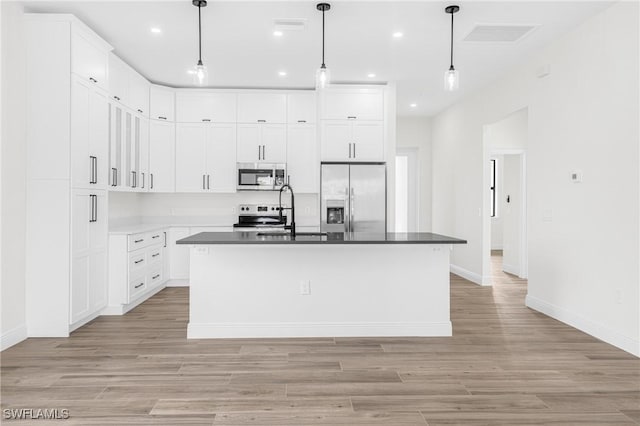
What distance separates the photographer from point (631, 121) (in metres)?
3.54

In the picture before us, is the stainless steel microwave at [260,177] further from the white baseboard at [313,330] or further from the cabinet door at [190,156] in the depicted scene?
the white baseboard at [313,330]

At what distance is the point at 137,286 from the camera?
16.5 ft

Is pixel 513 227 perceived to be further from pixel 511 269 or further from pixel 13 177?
pixel 13 177

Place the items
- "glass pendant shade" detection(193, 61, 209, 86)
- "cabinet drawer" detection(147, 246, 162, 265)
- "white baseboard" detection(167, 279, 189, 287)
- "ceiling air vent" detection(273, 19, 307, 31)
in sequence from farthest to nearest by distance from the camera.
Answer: "white baseboard" detection(167, 279, 189, 287) < "cabinet drawer" detection(147, 246, 162, 265) < "ceiling air vent" detection(273, 19, 307, 31) < "glass pendant shade" detection(193, 61, 209, 86)

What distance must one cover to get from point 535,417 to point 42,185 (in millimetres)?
4217

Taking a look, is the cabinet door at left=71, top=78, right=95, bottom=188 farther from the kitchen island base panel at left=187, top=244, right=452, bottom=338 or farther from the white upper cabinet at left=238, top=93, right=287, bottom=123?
the white upper cabinet at left=238, top=93, right=287, bottom=123

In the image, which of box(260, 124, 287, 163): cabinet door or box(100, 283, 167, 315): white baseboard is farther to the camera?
box(260, 124, 287, 163): cabinet door

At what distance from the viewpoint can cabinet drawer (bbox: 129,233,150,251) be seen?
482 centimetres

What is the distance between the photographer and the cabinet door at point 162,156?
6148 mm

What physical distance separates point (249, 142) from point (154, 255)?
83.6 inches

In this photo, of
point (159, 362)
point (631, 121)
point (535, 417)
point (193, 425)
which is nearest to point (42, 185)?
point (159, 362)

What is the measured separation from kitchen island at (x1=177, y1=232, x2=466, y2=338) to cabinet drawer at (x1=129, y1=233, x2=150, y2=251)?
4.46 ft

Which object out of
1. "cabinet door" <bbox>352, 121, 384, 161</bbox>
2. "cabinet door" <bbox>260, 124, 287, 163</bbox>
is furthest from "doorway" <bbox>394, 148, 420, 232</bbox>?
"cabinet door" <bbox>260, 124, 287, 163</bbox>

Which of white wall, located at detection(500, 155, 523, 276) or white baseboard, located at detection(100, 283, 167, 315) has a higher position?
white wall, located at detection(500, 155, 523, 276)
